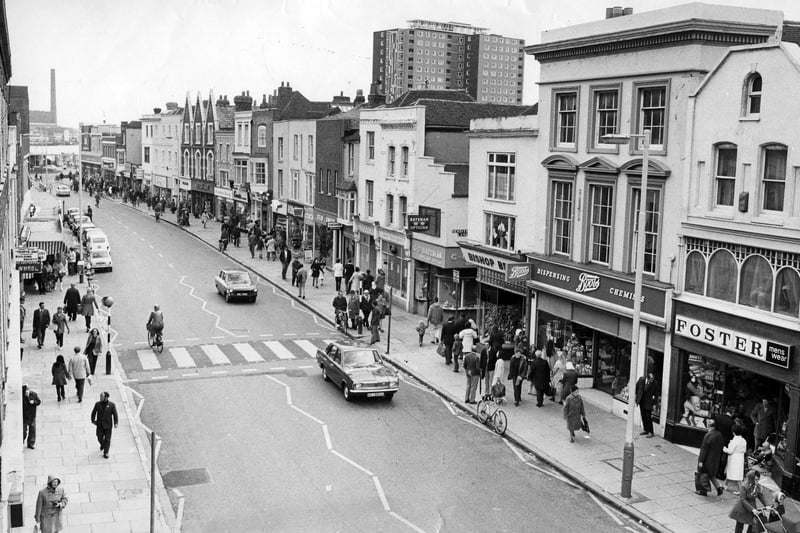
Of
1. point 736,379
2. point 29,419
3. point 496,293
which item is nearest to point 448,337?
point 496,293

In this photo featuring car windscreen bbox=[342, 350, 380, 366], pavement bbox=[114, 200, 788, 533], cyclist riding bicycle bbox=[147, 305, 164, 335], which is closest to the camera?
pavement bbox=[114, 200, 788, 533]

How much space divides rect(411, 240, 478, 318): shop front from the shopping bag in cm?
1808

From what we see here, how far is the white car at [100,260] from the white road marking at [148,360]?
64.3ft

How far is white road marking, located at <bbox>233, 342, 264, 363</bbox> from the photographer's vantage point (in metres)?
30.8

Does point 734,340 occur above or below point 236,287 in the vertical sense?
above

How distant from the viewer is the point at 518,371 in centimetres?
2559

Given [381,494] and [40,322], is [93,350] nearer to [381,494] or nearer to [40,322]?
[40,322]

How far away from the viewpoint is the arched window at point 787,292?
19.1 meters

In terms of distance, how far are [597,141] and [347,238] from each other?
2610 centimetres

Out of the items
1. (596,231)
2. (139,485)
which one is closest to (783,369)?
(596,231)

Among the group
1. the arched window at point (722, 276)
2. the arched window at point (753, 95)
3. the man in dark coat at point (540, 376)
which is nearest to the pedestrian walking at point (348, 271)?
the man in dark coat at point (540, 376)

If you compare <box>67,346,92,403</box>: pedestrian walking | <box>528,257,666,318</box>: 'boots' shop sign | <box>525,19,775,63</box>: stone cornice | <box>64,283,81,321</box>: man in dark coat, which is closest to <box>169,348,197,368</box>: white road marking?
<box>67,346,92,403</box>: pedestrian walking

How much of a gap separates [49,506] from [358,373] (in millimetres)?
Result: 11668

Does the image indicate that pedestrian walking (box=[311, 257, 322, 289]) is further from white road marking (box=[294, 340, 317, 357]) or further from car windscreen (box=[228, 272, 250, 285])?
white road marking (box=[294, 340, 317, 357])
